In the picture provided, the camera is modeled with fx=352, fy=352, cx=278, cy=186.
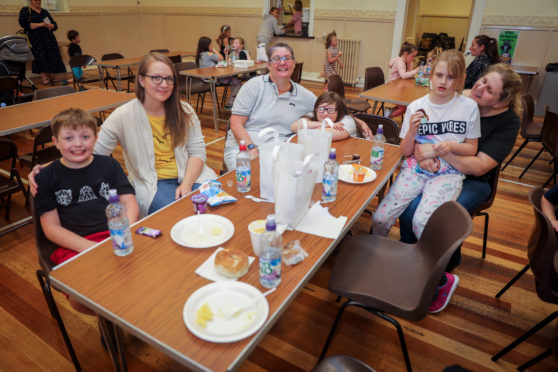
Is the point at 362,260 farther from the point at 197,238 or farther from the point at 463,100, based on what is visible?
the point at 463,100

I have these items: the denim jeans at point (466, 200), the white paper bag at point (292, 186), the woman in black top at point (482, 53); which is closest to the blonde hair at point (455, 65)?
the denim jeans at point (466, 200)

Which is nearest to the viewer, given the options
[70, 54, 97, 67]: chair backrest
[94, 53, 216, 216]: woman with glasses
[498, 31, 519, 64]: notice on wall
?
[94, 53, 216, 216]: woman with glasses

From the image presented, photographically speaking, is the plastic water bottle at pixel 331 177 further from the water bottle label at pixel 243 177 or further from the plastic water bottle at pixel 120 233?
the plastic water bottle at pixel 120 233

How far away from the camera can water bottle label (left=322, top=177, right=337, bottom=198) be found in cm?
158

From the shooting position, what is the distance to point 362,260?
1.66 meters

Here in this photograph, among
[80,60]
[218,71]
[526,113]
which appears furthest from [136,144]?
[80,60]

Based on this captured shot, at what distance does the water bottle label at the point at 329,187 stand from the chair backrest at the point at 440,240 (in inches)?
18.8

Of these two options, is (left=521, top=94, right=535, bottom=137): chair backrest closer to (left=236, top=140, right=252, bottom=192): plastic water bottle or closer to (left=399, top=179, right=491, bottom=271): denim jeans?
(left=399, top=179, right=491, bottom=271): denim jeans

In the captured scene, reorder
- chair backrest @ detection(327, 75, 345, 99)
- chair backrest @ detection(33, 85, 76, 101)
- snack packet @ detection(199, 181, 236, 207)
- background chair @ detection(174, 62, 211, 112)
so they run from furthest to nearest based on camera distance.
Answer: background chair @ detection(174, 62, 211, 112) → chair backrest @ detection(327, 75, 345, 99) → chair backrest @ detection(33, 85, 76, 101) → snack packet @ detection(199, 181, 236, 207)

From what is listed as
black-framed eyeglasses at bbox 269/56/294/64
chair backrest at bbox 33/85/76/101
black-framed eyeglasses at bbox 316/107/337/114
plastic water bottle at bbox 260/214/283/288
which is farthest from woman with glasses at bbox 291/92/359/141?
chair backrest at bbox 33/85/76/101

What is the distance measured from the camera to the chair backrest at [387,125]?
2584 millimetres

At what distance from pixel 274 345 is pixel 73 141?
1.40 m

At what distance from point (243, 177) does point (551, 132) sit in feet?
10.2

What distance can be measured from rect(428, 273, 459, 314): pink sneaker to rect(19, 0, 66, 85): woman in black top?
8.40 m
